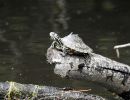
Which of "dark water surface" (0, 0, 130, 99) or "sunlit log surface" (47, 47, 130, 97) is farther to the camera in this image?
"dark water surface" (0, 0, 130, 99)

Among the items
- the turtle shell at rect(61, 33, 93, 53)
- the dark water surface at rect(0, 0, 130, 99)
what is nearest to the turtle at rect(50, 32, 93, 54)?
the turtle shell at rect(61, 33, 93, 53)

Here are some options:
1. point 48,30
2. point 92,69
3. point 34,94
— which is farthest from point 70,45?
point 48,30

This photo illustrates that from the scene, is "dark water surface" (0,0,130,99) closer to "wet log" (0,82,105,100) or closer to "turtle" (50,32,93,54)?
"wet log" (0,82,105,100)

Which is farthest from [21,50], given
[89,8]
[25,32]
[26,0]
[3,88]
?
[26,0]

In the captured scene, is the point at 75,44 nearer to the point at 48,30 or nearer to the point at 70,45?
the point at 70,45

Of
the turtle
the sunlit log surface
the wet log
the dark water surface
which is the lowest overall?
the wet log

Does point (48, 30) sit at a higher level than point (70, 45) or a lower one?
higher
